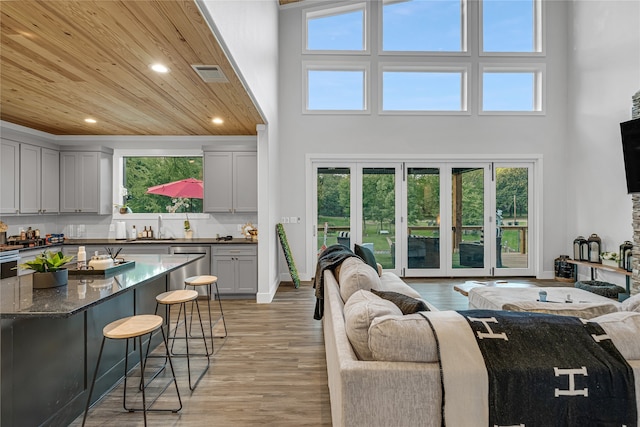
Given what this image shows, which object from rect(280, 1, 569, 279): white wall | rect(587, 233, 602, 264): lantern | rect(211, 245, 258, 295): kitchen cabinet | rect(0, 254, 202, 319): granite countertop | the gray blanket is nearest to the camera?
the gray blanket

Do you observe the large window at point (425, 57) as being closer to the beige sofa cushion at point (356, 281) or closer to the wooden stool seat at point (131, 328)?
the beige sofa cushion at point (356, 281)

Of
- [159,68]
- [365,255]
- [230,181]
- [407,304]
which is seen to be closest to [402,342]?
[407,304]

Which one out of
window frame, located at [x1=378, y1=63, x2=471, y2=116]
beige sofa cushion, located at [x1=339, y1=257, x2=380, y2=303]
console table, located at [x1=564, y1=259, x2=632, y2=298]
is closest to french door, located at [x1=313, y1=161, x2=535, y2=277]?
console table, located at [x1=564, y1=259, x2=632, y2=298]

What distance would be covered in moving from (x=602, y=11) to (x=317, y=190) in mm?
5603

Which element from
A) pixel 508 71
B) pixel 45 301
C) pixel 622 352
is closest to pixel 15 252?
pixel 45 301

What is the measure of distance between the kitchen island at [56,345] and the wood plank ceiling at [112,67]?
1702 millimetres

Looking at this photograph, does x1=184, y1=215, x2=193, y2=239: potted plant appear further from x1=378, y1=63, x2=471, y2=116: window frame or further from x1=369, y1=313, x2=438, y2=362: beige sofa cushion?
x1=369, y1=313, x2=438, y2=362: beige sofa cushion

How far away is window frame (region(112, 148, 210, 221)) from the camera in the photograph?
228 inches

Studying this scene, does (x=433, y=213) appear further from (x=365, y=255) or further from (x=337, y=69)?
(x=337, y=69)

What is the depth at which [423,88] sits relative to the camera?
6.57 metres

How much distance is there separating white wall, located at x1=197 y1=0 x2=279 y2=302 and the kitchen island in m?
1.88

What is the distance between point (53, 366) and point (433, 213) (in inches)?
236

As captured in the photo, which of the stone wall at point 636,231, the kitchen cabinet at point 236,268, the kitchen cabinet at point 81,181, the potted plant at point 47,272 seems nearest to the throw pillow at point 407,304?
the potted plant at point 47,272

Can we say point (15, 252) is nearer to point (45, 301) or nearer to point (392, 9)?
point (45, 301)
